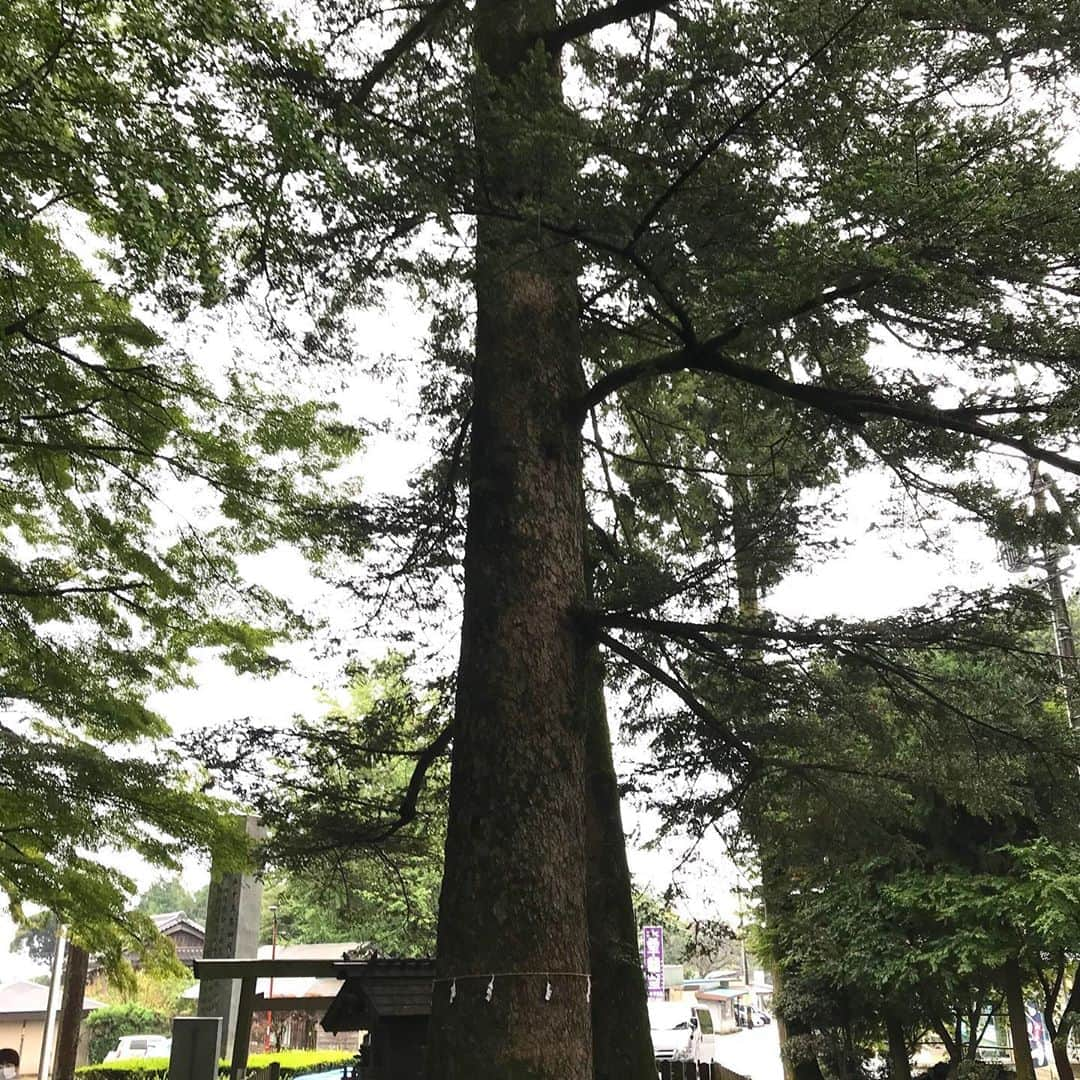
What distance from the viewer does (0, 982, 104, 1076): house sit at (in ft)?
91.0

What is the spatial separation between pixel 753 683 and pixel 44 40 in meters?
4.98

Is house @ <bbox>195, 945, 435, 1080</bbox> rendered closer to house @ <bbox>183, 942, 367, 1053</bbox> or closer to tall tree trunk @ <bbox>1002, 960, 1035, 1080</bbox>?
tall tree trunk @ <bbox>1002, 960, 1035, 1080</bbox>

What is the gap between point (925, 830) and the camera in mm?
11820

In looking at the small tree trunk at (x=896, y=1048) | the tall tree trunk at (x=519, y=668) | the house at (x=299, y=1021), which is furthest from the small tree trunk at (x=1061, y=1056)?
the house at (x=299, y=1021)

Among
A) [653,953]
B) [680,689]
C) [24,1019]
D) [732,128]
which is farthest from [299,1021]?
[732,128]

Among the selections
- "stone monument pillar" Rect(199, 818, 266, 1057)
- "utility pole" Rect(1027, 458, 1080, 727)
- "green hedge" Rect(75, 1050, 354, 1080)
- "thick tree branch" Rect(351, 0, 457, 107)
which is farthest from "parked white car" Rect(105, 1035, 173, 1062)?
"thick tree branch" Rect(351, 0, 457, 107)

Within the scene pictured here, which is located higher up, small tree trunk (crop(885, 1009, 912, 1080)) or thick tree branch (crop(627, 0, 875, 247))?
thick tree branch (crop(627, 0, 875, 247))

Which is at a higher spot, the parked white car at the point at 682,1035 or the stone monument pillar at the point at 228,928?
the stone monument pillar at the point at 228,928

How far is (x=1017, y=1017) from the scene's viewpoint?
11.1 m

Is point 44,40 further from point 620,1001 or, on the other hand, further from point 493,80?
point 620,1001

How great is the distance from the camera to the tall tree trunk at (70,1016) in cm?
1346

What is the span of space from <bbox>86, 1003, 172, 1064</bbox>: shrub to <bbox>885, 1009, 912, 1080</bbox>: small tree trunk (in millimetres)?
28675

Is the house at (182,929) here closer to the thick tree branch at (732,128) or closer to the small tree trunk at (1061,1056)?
the small tree trunk at (1061,1056)

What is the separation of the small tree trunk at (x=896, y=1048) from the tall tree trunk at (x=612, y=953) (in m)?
7.73
